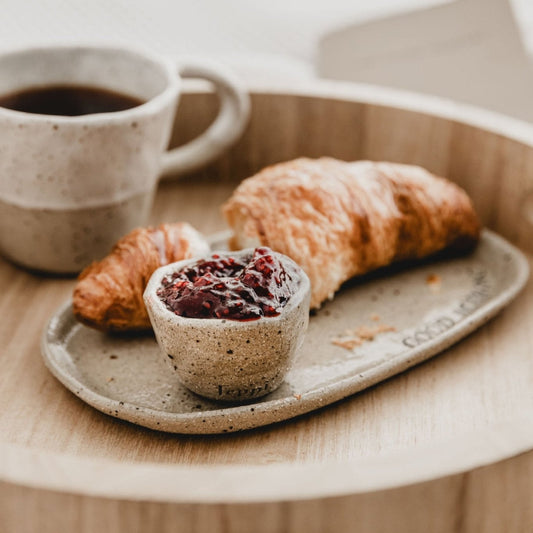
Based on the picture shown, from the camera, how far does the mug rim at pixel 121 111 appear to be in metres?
1.11

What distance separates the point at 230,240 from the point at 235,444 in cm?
40

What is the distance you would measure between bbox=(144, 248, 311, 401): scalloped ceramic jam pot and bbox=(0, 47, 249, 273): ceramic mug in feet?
0.94

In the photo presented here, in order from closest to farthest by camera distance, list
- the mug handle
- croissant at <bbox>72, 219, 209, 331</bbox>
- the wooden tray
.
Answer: the wooden tray, croissant at <bbox>72, 219, 209, 331</bbox>, the mug handle

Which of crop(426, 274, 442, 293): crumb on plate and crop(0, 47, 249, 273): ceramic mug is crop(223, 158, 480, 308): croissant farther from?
crop(0, 47, 249, 273): ceramic mug

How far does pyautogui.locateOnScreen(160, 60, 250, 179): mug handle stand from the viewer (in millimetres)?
1415

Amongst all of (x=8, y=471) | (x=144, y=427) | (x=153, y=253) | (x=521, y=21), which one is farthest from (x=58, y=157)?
(x=521, y=21)

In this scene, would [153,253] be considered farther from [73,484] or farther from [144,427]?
[73,484]

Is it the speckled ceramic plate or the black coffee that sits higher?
the black coffee

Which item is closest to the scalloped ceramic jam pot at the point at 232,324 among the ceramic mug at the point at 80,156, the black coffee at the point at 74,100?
the ceramic mug at the point at 80,156

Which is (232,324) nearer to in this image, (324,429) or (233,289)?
(233,289)

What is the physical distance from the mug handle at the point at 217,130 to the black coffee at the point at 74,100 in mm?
138

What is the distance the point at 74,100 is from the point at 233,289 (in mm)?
596

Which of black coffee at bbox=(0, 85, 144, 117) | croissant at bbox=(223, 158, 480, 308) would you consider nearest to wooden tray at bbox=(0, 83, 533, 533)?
croissant at bbox=(223, 158, 480, 308)

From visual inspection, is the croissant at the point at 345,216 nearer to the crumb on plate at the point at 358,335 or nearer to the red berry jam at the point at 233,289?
the crumb on plate at the point at 358,335
